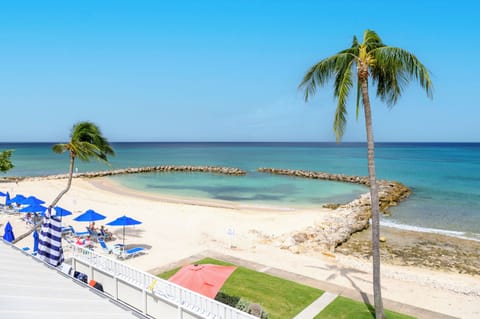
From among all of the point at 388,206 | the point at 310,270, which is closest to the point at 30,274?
the point at 310,270

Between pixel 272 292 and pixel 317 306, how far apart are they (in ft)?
5.15

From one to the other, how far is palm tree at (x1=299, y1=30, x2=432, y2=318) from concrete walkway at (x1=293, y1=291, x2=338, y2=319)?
177cm

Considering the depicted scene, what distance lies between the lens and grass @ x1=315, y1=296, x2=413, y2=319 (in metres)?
9.16

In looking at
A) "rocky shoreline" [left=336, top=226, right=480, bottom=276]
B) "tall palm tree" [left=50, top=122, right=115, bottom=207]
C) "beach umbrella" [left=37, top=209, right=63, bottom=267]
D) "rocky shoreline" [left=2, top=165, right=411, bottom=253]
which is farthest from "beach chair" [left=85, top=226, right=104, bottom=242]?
"rocky shoreline" [left=336, top=226, right=480, bottom=276]

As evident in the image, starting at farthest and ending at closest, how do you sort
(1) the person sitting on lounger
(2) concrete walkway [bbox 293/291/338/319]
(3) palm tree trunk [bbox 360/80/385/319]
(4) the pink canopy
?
(1) the person sitting on lounger → (2) concrete walkway [bbox 293/291/338/319] → (3) palm tree trunk [bbox 360/80/385/319] → (4) the pink canopy

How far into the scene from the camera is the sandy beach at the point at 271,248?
11619 millimetres

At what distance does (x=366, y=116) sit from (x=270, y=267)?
25.0 ft

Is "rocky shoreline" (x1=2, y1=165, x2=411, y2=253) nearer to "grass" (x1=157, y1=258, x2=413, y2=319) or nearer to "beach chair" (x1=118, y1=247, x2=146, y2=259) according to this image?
"grass" (x1=157, y1=258, x2=413, y2=319)

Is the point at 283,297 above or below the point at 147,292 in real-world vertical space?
below

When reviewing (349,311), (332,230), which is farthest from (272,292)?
(332,230)

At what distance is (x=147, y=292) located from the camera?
7.80m

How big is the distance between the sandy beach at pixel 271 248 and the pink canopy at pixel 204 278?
5366 millimetres

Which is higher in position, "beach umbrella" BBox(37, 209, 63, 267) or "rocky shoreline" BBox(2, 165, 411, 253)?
"beach umbrella" BBox(37, 209, 63, 267)

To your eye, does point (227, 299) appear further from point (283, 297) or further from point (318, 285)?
point (318, 285)
